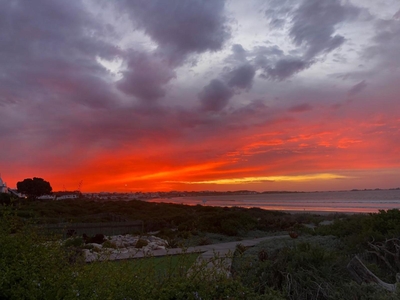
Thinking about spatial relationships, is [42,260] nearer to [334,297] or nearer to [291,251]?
[334,297]

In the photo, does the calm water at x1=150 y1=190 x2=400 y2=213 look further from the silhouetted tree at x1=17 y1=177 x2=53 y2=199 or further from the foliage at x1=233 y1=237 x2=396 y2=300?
the foliage at x1=233 y1=237 x2=396 y2=300

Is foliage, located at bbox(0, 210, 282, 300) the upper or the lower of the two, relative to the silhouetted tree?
lower

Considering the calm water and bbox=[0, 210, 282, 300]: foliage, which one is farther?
the calm water

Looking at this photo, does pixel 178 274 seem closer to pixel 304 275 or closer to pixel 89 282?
pixel 89 282

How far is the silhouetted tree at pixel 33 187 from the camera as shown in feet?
247

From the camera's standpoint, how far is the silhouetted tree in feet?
247

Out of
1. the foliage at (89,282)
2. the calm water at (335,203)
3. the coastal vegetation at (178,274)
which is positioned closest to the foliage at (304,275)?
the coastal vegetation at (178,274)

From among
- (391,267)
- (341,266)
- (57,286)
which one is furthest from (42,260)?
(391,267)

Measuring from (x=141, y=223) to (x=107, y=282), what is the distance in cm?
1906

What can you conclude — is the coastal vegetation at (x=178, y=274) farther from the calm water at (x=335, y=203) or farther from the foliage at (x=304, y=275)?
the calm water at (x=335, y=203)

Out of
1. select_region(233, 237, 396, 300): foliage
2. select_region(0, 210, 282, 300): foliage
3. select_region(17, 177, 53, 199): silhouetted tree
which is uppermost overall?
select_region(17, 177, 53, 199): silhouetted tree

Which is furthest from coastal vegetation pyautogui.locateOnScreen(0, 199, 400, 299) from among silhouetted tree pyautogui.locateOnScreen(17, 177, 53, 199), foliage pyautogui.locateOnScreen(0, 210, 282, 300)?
silhouetted tree pyautogui.locateOnScreen(17, 177, 53, 199)

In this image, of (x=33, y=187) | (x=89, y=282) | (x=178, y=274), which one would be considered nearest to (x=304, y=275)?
(x=178, y=274)

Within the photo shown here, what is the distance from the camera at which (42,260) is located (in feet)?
16.6
